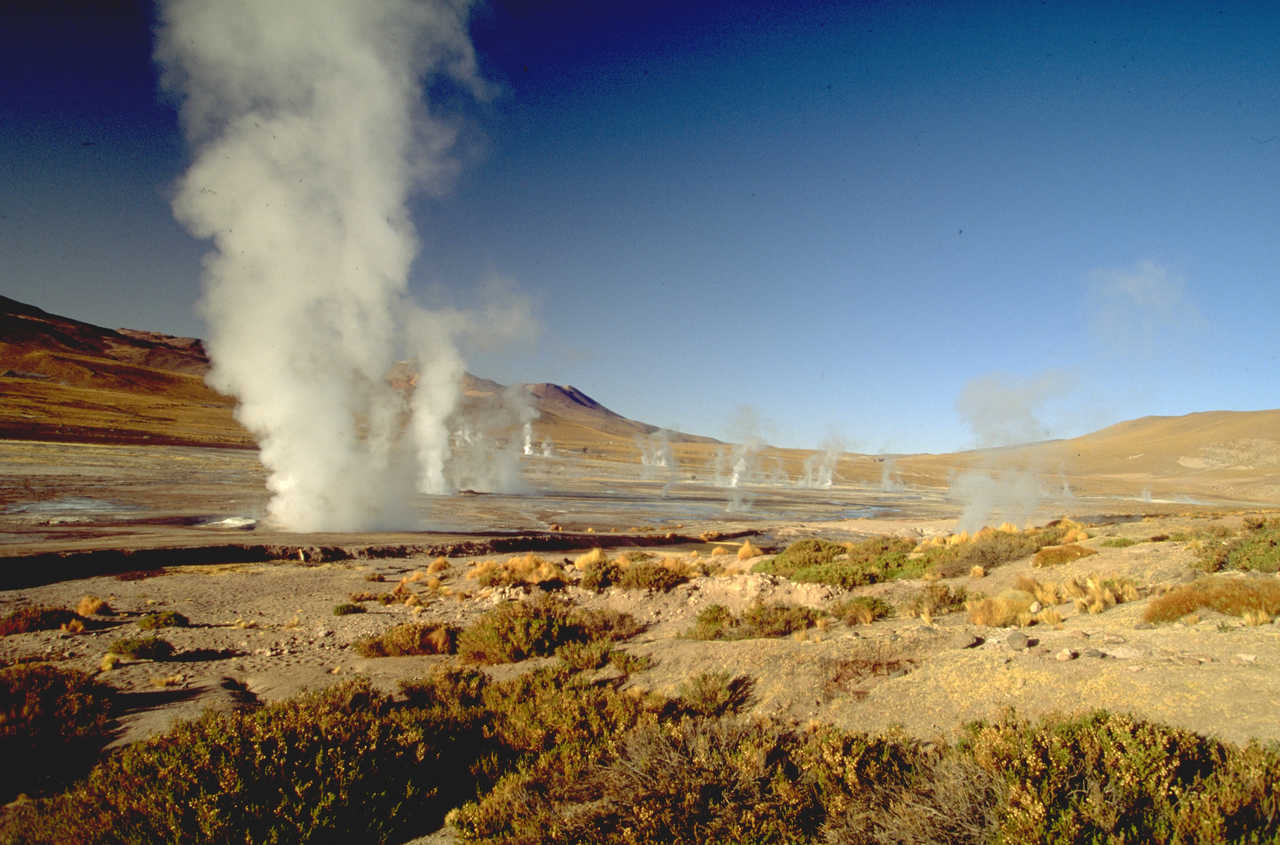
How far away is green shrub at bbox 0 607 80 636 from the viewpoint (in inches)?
417

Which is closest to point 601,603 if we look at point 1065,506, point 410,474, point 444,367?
point 410,474

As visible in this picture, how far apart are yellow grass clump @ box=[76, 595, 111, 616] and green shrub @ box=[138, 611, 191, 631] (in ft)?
3.34

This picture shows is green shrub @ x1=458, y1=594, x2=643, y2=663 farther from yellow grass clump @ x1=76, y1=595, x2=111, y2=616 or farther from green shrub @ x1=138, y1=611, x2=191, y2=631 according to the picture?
yellow grass clump @ x1=76, y1=595, x2=111, y2=616

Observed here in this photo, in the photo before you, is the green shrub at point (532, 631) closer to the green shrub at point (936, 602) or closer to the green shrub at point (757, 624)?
the green shrub at point (757, 624)

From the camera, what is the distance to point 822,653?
7812 mm

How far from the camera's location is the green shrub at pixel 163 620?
450 inches

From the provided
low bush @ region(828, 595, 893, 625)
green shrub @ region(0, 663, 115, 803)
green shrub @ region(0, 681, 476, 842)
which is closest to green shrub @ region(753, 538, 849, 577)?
low bush @ region(828, 595, 893, 625)

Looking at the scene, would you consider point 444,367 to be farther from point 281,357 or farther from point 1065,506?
point 1065,506

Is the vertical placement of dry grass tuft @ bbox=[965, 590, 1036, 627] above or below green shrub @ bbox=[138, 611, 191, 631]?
above

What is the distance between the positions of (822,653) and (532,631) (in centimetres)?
490

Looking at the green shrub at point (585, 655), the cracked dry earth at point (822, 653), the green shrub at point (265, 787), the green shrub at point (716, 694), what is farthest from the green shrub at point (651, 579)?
the green shrub at point (265, 787)

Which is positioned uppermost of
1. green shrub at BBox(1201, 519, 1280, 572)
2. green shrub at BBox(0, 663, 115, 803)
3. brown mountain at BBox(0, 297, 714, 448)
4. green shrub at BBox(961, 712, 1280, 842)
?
brown mountain at BBox(0, 297, 714, 448)

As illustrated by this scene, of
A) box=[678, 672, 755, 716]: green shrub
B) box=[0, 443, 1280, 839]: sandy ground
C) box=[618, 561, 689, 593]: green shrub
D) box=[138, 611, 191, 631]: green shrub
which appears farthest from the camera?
box=[618, 561, 689, 593]: green shrub

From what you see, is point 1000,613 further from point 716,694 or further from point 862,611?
point 716,694
